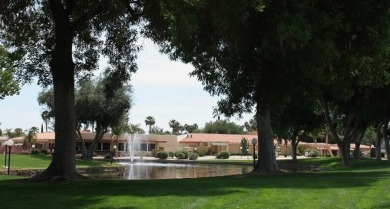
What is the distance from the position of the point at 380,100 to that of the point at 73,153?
19891mm

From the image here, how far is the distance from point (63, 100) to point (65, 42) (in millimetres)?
1965

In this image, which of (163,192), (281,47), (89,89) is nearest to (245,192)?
(163,192)

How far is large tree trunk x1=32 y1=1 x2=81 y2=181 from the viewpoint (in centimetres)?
1677

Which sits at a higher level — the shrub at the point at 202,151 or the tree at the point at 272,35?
the tree at the point at 272,35

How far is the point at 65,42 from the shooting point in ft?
55.2

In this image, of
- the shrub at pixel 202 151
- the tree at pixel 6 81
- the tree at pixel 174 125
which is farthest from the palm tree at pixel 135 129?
the tree at pixel 6 81

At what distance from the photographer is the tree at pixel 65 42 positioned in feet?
54.4

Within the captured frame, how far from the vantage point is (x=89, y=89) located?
50281 millimetres

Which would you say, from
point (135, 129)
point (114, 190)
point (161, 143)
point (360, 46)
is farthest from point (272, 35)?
point (135, 129)

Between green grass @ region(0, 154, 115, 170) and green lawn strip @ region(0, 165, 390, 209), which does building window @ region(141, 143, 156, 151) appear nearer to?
green grass @ region(0, 154, 115, 170)

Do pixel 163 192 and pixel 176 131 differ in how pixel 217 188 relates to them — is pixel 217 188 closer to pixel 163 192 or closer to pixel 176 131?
pixel 163 192

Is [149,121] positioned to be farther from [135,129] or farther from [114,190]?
[114,190]

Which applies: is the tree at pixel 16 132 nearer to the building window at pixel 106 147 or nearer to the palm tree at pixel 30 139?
the palm tree at pixel 30 139

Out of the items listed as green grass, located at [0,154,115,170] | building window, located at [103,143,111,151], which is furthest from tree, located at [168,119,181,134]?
green grass, located at [0,154,115,170]
